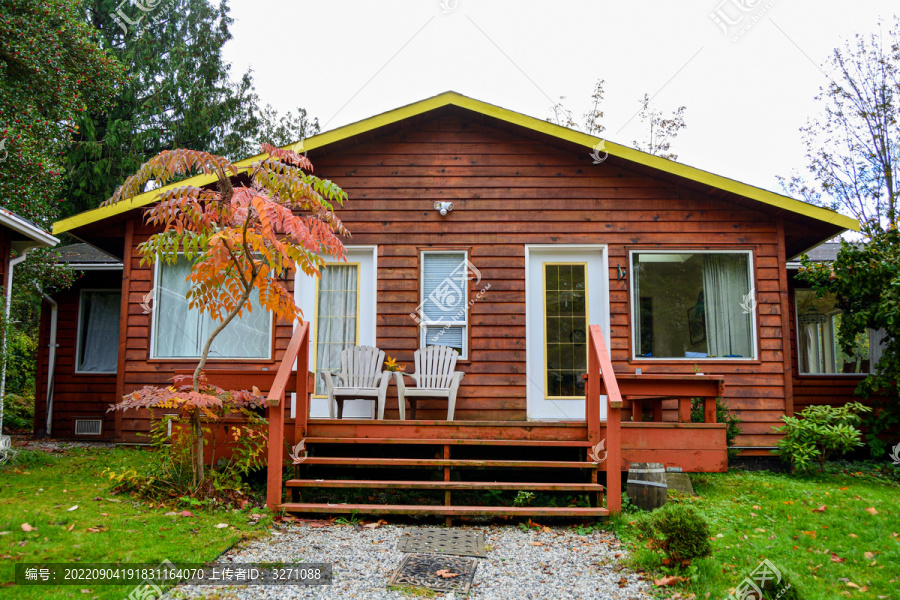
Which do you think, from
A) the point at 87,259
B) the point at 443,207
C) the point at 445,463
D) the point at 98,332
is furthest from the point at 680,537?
the point at 87,259

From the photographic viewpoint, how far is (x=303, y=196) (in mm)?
4570

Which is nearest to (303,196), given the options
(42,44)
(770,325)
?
(770,325)

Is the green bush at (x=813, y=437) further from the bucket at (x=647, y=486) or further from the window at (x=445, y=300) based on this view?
the window at (x=445, y=300)

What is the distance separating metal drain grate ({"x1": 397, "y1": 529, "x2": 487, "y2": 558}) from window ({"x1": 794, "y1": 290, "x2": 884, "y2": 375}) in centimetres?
576

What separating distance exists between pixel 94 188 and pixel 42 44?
220 inches

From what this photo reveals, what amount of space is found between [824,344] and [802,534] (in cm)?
501

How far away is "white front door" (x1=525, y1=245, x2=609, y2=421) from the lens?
6.12 metres

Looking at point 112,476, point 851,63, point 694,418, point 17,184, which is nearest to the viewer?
point 112,476

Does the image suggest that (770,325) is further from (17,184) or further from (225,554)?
(17,184)

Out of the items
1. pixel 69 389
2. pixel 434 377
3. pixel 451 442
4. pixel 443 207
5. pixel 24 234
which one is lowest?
pixel 451 442

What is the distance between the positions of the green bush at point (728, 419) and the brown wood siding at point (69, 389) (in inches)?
278

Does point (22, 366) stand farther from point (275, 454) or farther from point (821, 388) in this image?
point (821, 388)

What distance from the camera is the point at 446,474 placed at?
4418 millimetres

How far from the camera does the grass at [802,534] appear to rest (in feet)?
9.84
